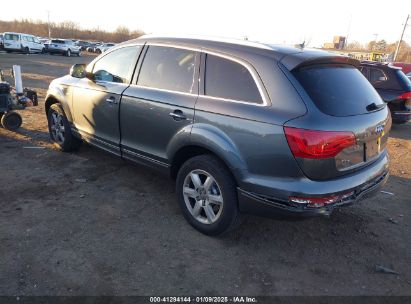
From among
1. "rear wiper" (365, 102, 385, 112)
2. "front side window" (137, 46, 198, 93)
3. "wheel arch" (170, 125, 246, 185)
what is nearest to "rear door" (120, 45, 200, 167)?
"front side window" (137, 46, 198, 93)

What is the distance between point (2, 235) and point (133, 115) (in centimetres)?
180

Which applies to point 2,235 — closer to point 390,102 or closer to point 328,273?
point 328,273

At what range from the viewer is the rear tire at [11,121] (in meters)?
6.78

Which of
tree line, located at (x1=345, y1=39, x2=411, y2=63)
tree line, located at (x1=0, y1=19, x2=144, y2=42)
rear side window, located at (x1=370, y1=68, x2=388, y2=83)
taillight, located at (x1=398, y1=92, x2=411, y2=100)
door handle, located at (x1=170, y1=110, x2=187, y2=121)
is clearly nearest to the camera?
door handle, located at (x1=170, y1=110, x2=187, y2=121)

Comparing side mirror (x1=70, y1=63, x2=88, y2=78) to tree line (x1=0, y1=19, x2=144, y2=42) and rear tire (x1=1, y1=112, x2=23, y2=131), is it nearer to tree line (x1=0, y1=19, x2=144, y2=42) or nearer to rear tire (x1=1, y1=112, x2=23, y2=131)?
rear tire (x1=1, y1=112, x2=23, y2=131)

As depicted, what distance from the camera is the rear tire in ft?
22.2

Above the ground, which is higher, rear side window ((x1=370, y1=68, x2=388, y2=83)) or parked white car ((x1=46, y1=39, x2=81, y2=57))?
rear side window ((x1=370, y1=68, x2=388, y2=83))

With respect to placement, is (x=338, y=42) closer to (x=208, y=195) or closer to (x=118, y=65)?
(x=118, y=65)

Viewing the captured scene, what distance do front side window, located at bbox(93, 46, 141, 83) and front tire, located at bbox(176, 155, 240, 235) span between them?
4.95 feet

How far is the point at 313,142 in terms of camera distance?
9.33ft

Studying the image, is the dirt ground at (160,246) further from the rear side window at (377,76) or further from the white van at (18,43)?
the white van at (18,43)

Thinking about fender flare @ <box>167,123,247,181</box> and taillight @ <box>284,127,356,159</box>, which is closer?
taillight @ <box>284,127,356,159</box>

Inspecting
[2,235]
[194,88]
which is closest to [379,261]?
[194,88]

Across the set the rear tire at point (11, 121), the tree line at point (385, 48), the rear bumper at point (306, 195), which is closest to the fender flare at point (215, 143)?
the rear bumper at point (306, 195)
